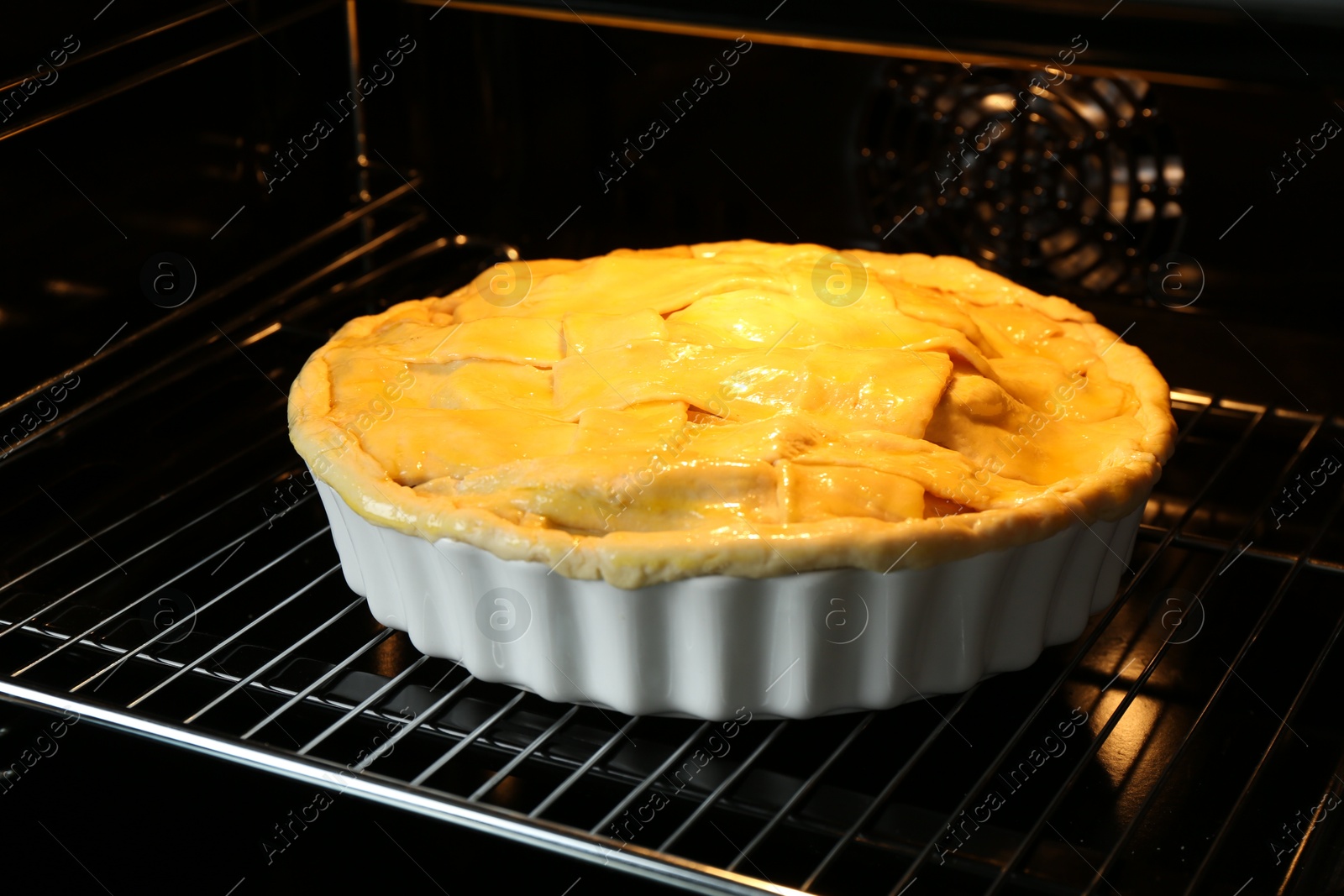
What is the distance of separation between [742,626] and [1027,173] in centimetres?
85

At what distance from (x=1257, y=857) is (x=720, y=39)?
112 cm

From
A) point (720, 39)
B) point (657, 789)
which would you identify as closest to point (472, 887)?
point (657, 789)

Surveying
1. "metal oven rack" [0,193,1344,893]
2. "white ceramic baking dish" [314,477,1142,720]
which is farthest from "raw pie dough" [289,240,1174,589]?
"metal oven rack" [0,193,1344,893]

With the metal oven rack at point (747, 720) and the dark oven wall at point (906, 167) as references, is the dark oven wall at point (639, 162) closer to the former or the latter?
the dark oven wall at point (906, 167)

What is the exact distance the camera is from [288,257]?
66.9 inches

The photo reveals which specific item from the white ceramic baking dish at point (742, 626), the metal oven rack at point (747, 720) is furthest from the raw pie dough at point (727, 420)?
the metal oven rack at point (747, 720)

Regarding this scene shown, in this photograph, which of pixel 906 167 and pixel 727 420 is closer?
pixel 727 420

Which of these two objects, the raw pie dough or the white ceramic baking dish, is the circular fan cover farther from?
the white ceramic baking dish

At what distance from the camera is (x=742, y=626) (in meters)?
1.02

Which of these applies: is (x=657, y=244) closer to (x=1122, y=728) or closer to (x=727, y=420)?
(x=727, y=420)

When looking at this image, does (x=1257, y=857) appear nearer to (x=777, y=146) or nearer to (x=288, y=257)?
(x=777, y=146)

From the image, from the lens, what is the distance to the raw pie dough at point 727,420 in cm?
101

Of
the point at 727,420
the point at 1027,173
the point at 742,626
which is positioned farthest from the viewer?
the point at 1027,173

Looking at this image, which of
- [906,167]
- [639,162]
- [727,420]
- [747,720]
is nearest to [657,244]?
[639,162]
